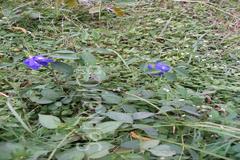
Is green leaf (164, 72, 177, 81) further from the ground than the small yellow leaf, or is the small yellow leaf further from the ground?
green leaf (164, 72, 177, 81)

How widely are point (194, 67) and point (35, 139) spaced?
0.70m

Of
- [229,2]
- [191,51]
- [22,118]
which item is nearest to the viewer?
[22,118]

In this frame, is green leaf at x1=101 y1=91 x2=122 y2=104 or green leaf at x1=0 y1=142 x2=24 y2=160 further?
green leaf at x1=101 y1=91 x2=122 y2=104

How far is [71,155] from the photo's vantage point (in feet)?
3.25

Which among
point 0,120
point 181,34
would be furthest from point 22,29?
point 0,120

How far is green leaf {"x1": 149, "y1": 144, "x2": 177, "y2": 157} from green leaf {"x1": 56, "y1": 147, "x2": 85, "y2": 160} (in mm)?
146

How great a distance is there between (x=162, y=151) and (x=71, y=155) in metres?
0.18

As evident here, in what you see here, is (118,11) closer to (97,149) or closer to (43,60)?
(43,60)

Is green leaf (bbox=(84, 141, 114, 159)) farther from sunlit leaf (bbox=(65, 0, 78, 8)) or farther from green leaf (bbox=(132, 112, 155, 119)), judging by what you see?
sunlit leaf (bbox=(65, 0, 78, 8))

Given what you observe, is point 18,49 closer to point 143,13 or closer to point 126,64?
point 126,64

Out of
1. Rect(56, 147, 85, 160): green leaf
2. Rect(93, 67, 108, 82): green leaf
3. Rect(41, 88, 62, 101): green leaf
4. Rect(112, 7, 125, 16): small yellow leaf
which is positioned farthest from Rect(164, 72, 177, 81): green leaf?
Rect(112, 7, 125, 16): small yellow leaf

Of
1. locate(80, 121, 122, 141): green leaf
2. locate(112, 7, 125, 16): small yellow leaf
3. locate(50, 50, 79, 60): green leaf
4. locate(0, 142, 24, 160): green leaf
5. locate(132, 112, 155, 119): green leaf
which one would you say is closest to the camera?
locate(0, 142, 24, 160): green leaf

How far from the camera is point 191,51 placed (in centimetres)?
174

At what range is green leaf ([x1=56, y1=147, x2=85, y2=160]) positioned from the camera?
38.5 inches
